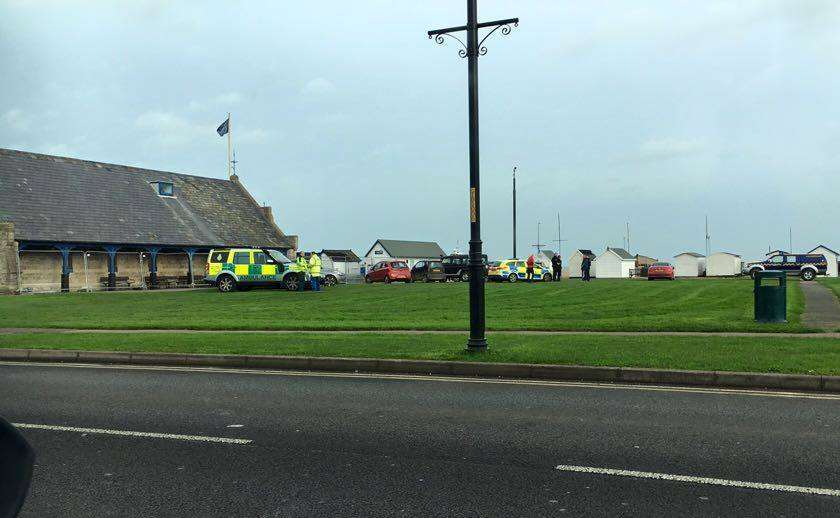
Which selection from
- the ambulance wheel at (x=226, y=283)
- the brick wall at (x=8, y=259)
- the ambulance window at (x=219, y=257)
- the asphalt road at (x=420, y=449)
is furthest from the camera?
the brick wall at (x=8, y=259)

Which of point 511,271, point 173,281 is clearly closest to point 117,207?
point 173,281

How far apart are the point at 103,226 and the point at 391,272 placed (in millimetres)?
17321

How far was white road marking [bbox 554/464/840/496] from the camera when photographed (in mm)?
4477

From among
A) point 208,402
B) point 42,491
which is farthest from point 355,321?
point 42,491

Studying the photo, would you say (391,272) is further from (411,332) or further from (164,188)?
(411,332)

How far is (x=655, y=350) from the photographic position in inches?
415

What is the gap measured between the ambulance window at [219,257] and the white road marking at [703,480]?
2845 cm

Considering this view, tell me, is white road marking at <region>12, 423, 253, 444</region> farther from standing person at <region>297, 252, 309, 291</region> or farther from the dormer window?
the dormer window

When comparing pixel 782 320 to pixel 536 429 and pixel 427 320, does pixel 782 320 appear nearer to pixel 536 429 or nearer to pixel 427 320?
pixel 427 320

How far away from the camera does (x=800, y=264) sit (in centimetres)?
4519

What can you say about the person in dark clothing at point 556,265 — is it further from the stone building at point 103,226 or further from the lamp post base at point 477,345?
the lamp post base at point 477,345

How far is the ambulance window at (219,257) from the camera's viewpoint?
31.7m

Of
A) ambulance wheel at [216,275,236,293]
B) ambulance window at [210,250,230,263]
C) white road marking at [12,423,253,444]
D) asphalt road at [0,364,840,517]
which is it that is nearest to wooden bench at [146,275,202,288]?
ambulance window at [210,250,230,263]

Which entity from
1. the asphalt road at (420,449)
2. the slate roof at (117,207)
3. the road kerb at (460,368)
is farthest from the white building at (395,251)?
the asphalt road at (420,449)
